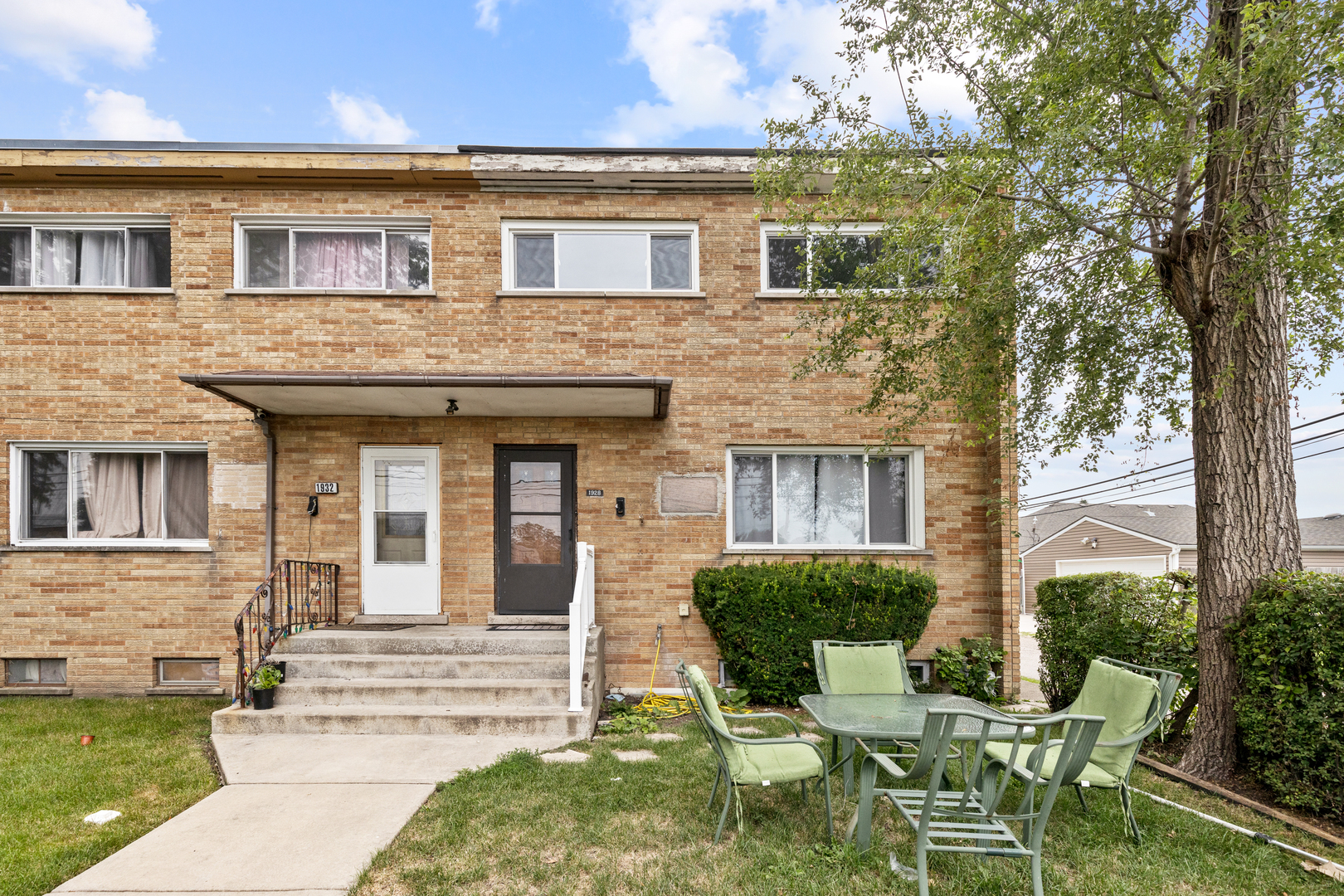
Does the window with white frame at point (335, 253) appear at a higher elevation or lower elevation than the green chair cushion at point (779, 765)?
higher

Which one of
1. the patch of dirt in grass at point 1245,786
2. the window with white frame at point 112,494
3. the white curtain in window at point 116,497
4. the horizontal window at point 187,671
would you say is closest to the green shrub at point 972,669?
the patch of dirt in grass at point 1245,786

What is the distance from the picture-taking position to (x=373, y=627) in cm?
712

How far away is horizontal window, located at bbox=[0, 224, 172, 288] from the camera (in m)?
7.73

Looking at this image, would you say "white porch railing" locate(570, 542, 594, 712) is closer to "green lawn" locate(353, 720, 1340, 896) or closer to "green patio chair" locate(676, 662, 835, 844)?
"green lawn" locate(353, 720, 1340, 896)

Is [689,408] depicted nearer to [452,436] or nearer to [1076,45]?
[452,436]

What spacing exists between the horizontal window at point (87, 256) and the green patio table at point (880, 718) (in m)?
8.57

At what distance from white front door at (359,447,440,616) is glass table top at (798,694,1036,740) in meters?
4.77

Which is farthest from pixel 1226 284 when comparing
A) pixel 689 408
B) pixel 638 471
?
pixel 638 471

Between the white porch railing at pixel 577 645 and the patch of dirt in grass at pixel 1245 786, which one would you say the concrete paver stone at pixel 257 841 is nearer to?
the white porch railing at pixel 577 645

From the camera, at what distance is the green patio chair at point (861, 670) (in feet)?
17.0

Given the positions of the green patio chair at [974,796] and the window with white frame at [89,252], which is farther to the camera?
the window with white frame at [89,252]

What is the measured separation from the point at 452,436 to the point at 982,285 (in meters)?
5.66

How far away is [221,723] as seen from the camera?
579 cm

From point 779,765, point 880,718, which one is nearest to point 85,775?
point 779,765
